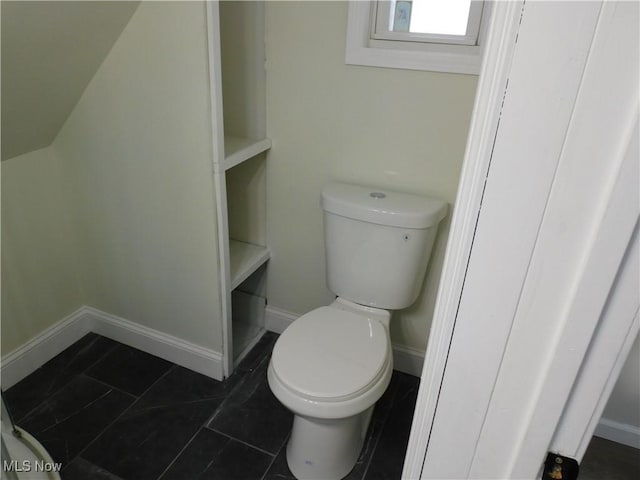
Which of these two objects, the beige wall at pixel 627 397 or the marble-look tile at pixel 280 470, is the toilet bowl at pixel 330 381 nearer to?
the marble-look tile at pixel 280 470

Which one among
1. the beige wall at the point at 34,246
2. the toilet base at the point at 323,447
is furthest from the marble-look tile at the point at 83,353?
the toilet base at the point at 323,447

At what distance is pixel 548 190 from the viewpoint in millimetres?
437

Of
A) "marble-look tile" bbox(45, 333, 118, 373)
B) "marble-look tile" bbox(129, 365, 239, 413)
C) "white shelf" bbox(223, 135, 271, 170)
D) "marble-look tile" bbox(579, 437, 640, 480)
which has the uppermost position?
"white shelf" bbox(223, 135, 271, 170)

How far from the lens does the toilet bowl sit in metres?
1.31

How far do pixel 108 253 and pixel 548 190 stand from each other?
1.82 m

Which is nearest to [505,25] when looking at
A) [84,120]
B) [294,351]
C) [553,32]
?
[553,32]

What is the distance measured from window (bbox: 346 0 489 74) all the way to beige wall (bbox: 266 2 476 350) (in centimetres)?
3

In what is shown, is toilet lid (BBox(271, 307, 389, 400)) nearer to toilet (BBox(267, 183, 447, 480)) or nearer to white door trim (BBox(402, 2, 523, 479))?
toilet (BBox(267, 183, 447, 480))

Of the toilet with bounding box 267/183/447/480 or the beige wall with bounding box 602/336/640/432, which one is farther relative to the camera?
the toilet with bounding box 267/183/447/480

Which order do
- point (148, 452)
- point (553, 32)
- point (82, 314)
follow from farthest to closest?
point (82, 314)
point (148, 452)
point (553, 32)

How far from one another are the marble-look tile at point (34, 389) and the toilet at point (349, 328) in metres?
0.97

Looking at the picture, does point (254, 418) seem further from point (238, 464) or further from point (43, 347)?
point (43, 347)

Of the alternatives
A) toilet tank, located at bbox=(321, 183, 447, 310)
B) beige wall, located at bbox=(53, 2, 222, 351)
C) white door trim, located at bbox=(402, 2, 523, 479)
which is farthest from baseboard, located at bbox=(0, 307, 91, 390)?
white door trim, located at bbox=(402, 2, 523, 479)

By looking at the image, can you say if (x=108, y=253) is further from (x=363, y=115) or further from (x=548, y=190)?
(x=548, y=190)
